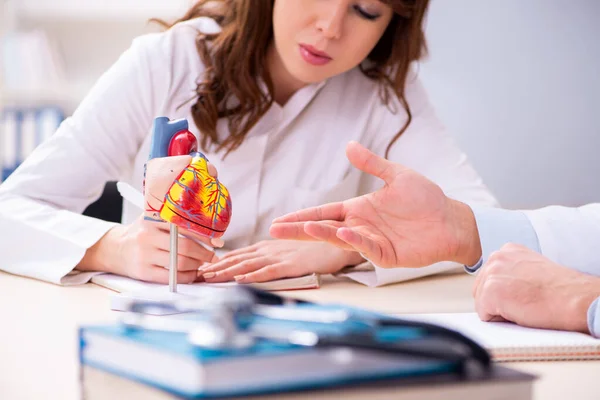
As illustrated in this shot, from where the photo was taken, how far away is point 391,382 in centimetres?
44

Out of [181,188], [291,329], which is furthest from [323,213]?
[291,329]

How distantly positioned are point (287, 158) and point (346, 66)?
0.24 meters

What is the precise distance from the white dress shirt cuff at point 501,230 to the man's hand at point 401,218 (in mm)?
26

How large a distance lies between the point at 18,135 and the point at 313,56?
214cm

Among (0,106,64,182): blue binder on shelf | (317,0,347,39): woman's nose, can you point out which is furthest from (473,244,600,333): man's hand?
(0,106,64,182): blue binder on shelf

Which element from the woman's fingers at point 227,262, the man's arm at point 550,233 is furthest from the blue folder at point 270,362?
the woman's fingers at point 227,262

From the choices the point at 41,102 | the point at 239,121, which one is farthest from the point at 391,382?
the point at 41,102

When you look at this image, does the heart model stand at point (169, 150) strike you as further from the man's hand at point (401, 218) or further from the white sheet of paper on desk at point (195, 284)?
the man's hand at point (401, 218)

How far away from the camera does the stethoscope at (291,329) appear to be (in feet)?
1.43

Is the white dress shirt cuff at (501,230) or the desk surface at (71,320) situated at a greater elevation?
the white dress shirt cuff at (501,230)

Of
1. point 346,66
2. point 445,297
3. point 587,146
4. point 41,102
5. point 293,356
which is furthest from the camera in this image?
point 41,102

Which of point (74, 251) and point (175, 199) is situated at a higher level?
point (175, 199)

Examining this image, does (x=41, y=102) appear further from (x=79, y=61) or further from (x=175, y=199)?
(x=175, y=199)

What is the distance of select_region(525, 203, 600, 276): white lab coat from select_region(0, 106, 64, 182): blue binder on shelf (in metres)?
2.53
